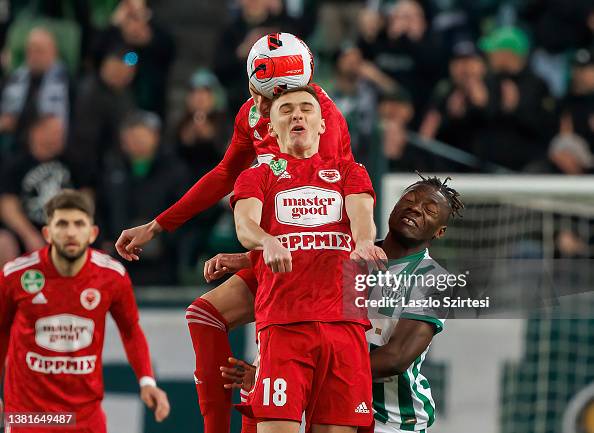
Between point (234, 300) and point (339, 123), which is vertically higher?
point (339, 123)

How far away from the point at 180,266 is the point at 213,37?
3.47 m

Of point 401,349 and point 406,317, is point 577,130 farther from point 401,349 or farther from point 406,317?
point 401,349

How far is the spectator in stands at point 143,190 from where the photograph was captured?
9.73 m

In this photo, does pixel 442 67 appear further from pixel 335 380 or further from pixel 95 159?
pixel 335 380

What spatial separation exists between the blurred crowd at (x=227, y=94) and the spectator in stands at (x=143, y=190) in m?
0.01

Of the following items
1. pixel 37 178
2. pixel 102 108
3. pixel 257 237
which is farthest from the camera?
pixel 102 108

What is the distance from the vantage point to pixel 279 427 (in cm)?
511

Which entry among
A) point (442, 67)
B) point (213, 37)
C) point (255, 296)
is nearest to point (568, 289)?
point (255, 296)

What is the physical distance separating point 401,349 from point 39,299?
229cm

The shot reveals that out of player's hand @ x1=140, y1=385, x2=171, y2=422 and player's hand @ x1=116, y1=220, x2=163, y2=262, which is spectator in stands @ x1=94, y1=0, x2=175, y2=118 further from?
player's hand @ x1=116, y1=220, x2=163, y2=262

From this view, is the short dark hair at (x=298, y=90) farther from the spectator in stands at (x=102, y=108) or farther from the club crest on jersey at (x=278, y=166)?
the spectator in stands at (x=102, y=108)

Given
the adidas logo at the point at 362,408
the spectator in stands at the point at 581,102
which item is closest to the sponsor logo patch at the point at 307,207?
the adidas logo at the point at 362,408

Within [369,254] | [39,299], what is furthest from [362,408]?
[39,299]

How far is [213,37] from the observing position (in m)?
12.5
